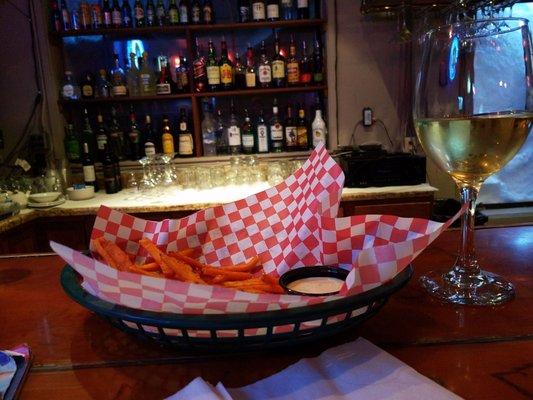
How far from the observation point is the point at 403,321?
0.52m

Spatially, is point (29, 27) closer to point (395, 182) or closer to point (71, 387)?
point (395, 182)

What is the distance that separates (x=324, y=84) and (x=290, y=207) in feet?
7.46

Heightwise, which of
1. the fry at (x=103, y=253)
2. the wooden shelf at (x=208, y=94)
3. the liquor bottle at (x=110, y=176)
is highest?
the wooden shelf at (x=208, y=94)

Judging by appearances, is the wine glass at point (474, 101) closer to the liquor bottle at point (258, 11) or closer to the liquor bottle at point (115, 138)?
the liquor bottle at point (258, 11)

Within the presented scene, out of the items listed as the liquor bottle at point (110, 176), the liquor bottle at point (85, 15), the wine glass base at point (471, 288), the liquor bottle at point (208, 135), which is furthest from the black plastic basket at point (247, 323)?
the liquor bottle at point (85, 15)

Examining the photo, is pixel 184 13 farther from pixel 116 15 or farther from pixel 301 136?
pixel 301 136

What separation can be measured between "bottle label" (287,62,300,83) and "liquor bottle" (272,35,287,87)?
37mm

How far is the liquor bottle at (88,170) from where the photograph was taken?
256cm

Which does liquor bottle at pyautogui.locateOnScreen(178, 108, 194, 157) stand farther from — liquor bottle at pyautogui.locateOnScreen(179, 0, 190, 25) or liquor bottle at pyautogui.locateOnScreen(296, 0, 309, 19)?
liquor bottle at pyautogui.locateOnScreen(296, 0, 309, 19)

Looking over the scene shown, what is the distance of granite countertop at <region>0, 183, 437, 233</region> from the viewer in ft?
7.19

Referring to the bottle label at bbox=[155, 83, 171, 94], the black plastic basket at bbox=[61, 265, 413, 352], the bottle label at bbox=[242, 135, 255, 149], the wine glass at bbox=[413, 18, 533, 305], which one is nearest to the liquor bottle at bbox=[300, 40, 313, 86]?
the bottle label at bbox=[242, 135, 255, 149]

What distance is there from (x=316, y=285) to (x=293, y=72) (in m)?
2.41

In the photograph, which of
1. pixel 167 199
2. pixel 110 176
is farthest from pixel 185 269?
pixel 110 176

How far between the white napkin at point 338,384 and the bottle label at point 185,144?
2.49m
